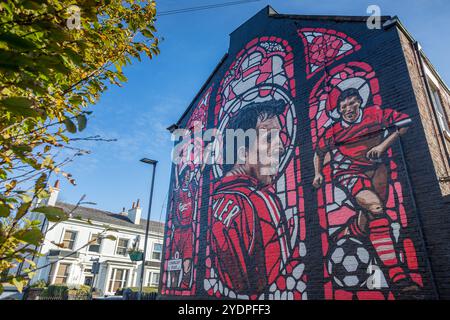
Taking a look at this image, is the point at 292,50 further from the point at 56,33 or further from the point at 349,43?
the point at 56,33

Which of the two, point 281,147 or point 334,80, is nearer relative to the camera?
point 334,80

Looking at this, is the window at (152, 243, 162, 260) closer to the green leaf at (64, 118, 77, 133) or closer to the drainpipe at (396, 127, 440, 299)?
the drainpipe at (396, 127, 440, 299)

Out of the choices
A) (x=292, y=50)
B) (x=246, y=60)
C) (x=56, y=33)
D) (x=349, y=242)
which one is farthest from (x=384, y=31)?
(x=56, y=33)

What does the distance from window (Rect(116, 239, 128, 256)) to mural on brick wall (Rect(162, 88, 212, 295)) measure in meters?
17.4

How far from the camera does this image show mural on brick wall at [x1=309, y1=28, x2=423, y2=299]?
205 inches

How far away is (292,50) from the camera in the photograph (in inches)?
330

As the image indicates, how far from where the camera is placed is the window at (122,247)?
25.4m

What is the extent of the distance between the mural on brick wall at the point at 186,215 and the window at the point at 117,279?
54.9 feet

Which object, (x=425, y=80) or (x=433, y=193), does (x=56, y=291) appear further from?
(x=425, y=80)

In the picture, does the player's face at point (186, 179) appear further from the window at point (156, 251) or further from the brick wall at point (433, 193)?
the window at point (156, 251)

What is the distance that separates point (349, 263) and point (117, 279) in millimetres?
23634

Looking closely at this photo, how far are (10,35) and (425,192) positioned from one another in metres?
6.26

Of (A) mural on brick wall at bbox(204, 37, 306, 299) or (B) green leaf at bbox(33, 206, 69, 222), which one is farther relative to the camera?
(A) mural on brick wall at bbox(204, 37, 306, 299)

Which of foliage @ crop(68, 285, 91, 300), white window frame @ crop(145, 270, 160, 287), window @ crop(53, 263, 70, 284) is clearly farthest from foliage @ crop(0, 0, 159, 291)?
white window frame @ crop(145, 270, 160, 287)
